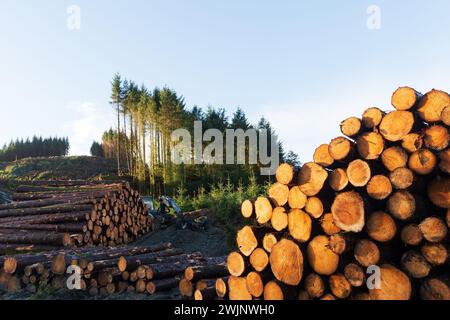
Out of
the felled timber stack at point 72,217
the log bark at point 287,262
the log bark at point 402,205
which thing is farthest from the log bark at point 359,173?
the felled timber stack at point 72,217

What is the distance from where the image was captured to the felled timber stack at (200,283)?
17.9 ft

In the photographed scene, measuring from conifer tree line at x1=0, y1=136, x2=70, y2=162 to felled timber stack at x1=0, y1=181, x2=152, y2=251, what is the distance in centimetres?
4406

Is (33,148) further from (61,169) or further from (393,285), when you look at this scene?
(393,285)

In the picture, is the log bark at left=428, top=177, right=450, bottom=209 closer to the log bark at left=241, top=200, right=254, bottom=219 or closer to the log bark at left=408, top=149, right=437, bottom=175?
the log bark at left=408, top=149, right=437, bottom=175

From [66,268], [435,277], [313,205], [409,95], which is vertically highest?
[409,95]

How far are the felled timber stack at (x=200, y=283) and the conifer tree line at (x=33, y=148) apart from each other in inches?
2170

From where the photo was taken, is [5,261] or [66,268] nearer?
[66,268]

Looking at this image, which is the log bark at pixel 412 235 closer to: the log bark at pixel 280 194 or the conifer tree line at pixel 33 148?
the log bark at pixel 280 194

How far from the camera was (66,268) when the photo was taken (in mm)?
6762

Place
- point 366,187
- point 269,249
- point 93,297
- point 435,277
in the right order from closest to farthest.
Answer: point 435,277
point 366,187
point 269,249
point 93,297

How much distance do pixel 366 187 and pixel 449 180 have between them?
86 centimetres
